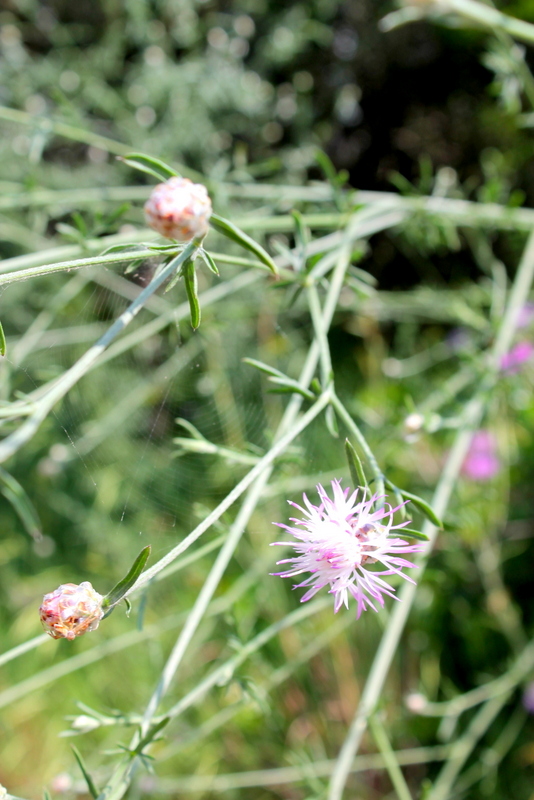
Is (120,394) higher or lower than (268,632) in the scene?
lower

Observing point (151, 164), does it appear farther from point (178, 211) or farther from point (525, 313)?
point (525, 313)

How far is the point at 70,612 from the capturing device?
515 mm

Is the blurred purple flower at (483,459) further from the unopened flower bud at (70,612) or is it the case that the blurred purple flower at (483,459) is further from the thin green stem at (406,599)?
the unopened flower bud at (70,612)

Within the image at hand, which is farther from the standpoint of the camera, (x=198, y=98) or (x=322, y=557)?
(x=198, y=98)

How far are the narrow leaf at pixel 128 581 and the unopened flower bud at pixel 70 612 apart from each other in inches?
0.5

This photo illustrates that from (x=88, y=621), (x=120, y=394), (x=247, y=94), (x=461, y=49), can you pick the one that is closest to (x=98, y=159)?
(x=247, y=94)

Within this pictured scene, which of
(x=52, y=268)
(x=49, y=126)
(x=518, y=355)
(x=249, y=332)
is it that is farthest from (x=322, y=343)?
(x=249, y=332)

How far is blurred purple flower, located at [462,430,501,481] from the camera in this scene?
5.73 ft

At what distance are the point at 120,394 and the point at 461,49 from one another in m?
1.78

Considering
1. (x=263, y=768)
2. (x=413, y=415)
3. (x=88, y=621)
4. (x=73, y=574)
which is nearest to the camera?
(x=88, y=621)

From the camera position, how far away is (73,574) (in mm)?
2240

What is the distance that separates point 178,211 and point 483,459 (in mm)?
1429

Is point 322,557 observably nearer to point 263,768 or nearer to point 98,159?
point 263,768

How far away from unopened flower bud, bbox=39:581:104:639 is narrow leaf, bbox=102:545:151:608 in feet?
0.04
